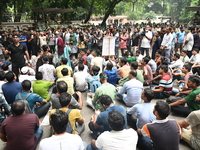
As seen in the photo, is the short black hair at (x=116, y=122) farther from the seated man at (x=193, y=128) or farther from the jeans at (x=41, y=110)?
the jeans at (x=41, y=110)

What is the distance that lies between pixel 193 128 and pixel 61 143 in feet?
7.13

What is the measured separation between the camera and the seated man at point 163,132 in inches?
96.5

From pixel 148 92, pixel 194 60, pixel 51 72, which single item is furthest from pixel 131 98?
pixel 194 60

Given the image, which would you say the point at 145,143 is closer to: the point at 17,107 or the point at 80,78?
the point at 17,107

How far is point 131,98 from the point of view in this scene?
4422 mm

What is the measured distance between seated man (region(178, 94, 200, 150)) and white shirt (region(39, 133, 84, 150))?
1.82 m

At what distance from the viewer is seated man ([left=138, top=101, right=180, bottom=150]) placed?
245 cm

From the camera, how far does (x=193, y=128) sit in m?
2.98

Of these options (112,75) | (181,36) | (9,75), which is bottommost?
(112,75)

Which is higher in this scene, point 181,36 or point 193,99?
point 181,36

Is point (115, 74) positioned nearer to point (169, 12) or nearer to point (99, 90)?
point (99, 90)

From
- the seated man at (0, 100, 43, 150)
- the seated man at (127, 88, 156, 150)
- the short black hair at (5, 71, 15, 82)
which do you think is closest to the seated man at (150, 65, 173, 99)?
the seated man at (127, 88, 156, 150)

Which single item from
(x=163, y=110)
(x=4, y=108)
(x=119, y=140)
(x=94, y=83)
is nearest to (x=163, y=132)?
(x=163, y=110)

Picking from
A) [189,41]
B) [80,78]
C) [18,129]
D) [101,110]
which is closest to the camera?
[18,129]
